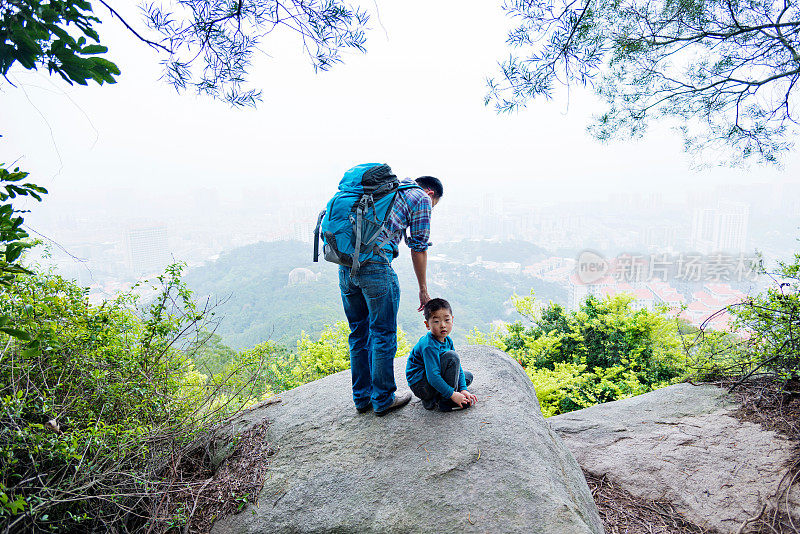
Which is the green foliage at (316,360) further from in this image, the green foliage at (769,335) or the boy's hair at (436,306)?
the green foliage at (769,335)

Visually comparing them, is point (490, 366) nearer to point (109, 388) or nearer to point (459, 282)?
point (109, 388)

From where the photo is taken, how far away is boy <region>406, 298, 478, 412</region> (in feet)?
9.62

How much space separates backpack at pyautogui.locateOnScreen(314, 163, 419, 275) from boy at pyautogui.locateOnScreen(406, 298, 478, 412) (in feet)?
1.74

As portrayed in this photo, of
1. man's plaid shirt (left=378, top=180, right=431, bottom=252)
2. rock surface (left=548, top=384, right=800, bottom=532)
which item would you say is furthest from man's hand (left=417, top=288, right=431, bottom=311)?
rock surface (left=548, top=384, right=800, bottom=532)

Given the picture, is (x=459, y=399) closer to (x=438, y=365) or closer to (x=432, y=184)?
(x=438, y=365)

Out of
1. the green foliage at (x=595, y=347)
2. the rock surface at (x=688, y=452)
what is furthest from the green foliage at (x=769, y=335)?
the green foliage at (x=595, y=347)

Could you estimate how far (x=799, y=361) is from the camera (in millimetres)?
3736

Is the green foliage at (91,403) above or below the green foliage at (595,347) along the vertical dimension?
above

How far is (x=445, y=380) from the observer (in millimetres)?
2992

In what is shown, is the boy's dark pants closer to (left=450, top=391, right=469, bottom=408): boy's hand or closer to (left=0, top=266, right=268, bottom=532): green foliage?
(left=450, top=391, right=469, bottom=408): boy's hand

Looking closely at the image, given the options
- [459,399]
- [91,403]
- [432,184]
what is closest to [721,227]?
[432,184]

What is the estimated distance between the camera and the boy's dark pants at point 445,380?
2.94 metres

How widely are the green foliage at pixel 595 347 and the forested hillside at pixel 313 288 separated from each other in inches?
116

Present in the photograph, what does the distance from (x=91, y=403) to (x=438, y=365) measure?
2.20 meters
